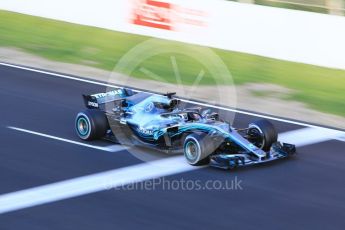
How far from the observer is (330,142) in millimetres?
12398

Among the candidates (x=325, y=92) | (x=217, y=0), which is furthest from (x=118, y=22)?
(x=325, y=92)

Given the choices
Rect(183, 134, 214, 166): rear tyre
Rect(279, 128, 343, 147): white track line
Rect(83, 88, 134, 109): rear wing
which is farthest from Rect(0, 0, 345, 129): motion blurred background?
Rect(183, 134, 214, 166): rear tyre

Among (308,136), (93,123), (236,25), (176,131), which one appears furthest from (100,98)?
(236,25)

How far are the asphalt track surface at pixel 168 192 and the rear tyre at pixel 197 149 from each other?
0.59ft

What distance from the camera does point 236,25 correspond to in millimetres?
17984

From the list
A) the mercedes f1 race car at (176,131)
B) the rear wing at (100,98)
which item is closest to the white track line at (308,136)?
the mercedes f1 race car at (176,131)

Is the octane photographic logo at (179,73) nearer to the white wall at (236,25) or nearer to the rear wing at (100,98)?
the white wall at (236,25)

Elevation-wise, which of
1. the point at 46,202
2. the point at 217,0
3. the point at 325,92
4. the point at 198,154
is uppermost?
the point at 217,0

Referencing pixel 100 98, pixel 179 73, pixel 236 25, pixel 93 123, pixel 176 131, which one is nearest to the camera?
pixel 176 131

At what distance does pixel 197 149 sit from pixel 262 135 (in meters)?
1.10

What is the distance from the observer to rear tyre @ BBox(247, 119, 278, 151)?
1082cm

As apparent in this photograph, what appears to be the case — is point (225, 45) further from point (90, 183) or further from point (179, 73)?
point (90, 183)

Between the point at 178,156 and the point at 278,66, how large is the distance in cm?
689

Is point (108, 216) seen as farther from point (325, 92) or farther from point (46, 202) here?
point (325, 92)
